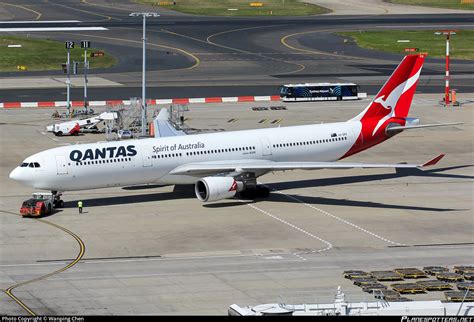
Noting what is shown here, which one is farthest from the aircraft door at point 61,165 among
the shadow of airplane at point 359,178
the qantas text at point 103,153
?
the shadow of airplane at point 359,178

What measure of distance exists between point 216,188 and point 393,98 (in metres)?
19.9

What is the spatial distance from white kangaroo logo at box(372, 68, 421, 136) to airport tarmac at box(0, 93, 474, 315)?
16.8 ft

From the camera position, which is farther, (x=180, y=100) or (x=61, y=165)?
(x=180, y=100)

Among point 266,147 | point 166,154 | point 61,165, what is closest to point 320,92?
point 266,147

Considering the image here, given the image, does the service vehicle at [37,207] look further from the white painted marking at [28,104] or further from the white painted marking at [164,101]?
the white painted marking at [28,104]

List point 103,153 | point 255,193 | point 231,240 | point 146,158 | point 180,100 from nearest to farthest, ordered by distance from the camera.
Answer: point 231,240 < point 103,153 < point 146,158 < point 255,193 < point 180,100

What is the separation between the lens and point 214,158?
85812mm

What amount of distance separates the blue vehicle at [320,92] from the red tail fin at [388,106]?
A: 46.3m

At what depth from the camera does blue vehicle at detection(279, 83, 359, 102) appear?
14088 cm

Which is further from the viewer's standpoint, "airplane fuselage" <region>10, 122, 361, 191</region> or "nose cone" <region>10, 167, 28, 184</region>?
"airplane fuselage" <region>10, 122, 361, 191</region>

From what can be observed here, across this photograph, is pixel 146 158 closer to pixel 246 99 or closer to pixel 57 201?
pixel 57 201

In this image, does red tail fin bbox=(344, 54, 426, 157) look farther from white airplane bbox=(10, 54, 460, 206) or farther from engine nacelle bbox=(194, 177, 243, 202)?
engine nacelle bbox=(194, 177, 243, 202)

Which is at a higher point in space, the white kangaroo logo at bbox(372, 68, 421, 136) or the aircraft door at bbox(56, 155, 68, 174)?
the white kangaroo logo at bbox(372, 68, 421, 136)

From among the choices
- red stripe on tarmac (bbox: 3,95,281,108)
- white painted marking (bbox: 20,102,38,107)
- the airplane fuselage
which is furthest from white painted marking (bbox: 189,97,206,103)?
the airplane fuselage
